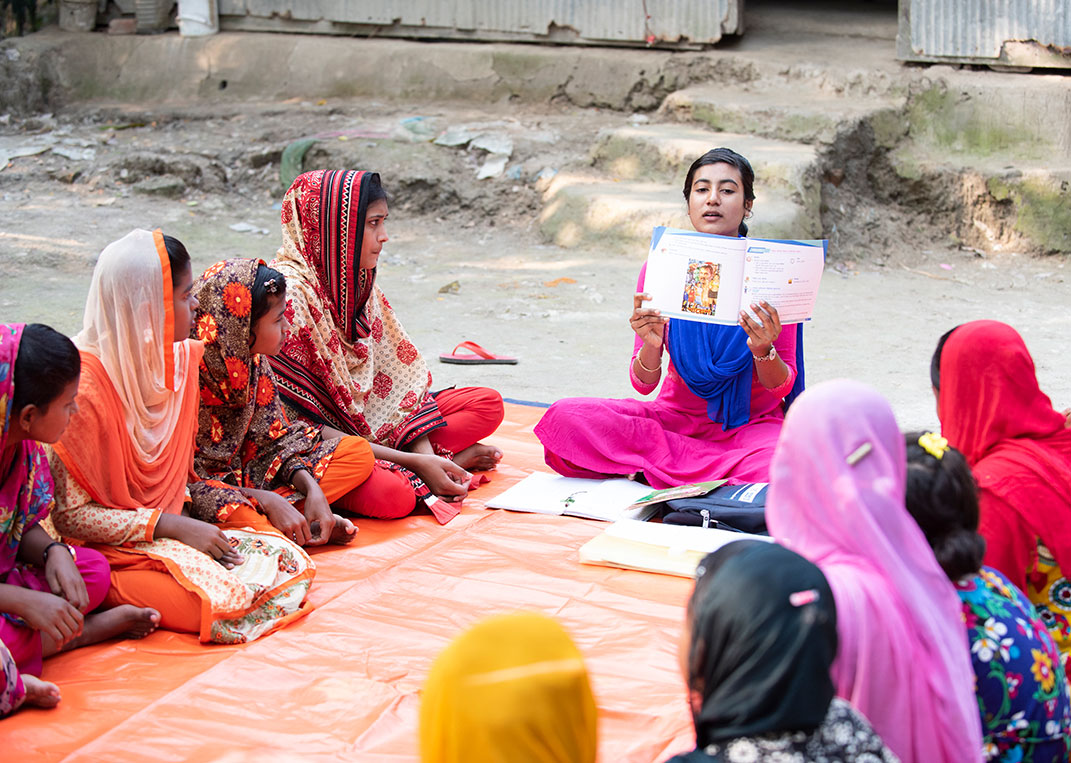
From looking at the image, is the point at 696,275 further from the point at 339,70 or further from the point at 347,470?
the point at 339,70

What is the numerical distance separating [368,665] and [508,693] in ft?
4.92

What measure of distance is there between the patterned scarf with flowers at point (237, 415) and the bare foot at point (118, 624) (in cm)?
44

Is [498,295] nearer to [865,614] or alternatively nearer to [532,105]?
[532,105]

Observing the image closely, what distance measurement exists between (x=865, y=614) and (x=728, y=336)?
2.29m

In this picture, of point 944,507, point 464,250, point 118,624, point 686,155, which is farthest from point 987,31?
point 118,624

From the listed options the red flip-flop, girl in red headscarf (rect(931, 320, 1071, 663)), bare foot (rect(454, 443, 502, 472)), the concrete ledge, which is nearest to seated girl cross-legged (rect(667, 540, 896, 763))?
girl in red headscarf (rect(931, 320, 1071, 663))

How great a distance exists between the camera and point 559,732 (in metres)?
1.38

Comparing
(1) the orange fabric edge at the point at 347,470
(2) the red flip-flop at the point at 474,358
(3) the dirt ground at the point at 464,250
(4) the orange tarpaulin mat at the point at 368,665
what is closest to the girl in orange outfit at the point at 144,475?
(4) the orange tarpaulin mat at the point at 368,665

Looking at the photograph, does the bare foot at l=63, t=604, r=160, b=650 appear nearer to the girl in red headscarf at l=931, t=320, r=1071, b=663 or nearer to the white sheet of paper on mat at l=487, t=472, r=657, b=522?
the white sheet of paper on mat at l=487, t=472, r=657, b=522

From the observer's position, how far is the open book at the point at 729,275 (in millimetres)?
3365

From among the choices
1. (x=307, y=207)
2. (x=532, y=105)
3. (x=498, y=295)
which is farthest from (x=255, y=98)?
(x=307, y=207)

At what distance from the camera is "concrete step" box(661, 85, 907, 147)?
27.4ft

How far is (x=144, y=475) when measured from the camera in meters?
2.97

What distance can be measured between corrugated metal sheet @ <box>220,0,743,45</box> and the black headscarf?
342 inches
